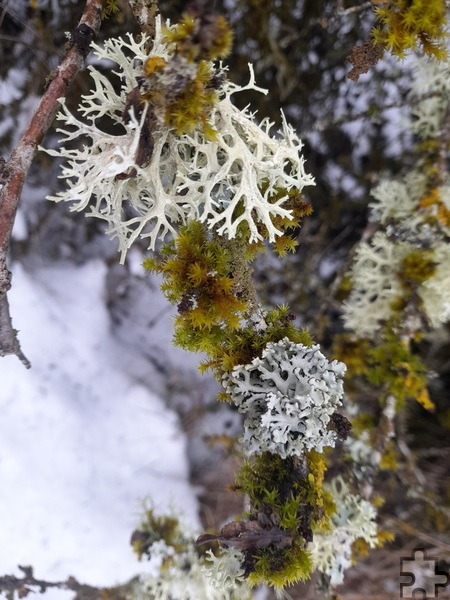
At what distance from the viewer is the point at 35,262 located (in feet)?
7.18

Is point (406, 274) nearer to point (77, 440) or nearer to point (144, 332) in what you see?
point (144, 332)

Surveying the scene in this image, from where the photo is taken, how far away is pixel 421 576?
245 centimetres

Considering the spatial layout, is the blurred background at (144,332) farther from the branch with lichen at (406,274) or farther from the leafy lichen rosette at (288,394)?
the leafy lichen rosette at (288,394)

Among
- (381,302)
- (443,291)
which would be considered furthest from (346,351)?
(443,291)

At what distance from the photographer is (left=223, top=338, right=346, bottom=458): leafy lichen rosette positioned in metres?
0.97

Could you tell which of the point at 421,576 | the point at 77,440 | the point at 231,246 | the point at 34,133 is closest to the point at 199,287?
the point at 231,246

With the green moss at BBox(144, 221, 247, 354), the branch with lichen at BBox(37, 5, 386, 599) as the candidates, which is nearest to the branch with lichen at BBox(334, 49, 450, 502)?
the branch with lichen at BBox(37, 5, 386, 599)

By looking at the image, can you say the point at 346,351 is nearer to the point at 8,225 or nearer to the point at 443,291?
the point at 443,291

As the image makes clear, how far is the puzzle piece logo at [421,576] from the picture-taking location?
7.58 ft

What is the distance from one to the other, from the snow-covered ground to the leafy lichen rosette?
1.04 meters

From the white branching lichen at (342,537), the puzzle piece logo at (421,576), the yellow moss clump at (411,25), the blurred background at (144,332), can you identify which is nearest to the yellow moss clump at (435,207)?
the blurred background at (144,332)

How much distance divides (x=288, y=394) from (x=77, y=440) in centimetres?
136

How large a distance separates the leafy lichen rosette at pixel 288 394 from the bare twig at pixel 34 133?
20.9 inches

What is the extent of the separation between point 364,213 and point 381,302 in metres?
0.96
